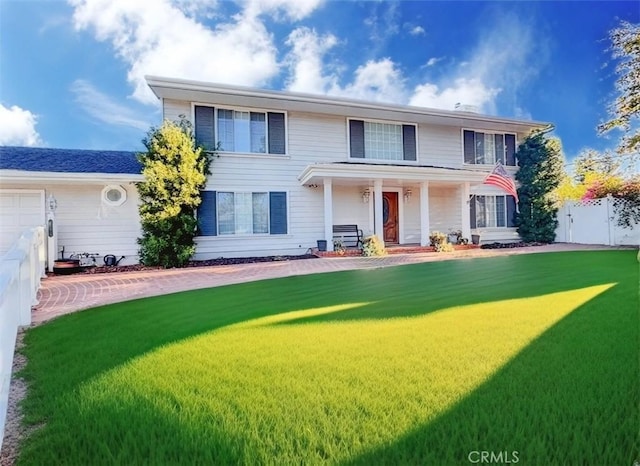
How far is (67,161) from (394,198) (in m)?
12.6

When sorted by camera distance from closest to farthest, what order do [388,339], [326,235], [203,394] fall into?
[203,394] → [388,339] → [326,235]

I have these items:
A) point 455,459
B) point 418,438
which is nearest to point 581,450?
point 455,459

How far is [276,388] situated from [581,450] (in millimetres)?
1976

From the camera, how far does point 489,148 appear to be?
16281mm

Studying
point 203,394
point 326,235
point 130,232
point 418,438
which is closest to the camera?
point 418,438

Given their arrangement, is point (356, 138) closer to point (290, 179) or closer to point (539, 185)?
point (290, 179)

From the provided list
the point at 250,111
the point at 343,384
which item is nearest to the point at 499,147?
the point at 250,111

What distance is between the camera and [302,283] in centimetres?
764

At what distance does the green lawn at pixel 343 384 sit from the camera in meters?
2.01

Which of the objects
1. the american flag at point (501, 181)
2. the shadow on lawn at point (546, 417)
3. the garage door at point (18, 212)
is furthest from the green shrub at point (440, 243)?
the garage door at point (18, 212)

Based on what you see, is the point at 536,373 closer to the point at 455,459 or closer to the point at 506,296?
the point at 455,459

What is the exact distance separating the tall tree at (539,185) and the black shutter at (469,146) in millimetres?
2507

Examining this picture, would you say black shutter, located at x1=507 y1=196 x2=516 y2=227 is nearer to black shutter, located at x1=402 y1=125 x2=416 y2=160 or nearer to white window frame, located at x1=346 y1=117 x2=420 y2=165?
white window frame, located at x1=346 y1=117 x2=420 y2=165

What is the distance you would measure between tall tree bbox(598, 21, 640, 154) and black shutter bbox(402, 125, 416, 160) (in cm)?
721
